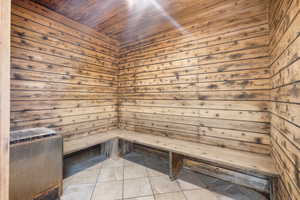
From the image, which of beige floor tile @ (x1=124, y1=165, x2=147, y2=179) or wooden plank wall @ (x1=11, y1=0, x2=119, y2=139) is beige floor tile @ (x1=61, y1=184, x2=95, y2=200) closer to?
beige floor tile @ (x1=124, y1=165, x2=147, y2=179)

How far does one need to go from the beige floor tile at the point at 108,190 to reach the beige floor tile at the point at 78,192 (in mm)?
98

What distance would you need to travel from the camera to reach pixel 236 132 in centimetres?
214

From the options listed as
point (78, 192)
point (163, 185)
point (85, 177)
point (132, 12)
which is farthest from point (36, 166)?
point (132, 12)

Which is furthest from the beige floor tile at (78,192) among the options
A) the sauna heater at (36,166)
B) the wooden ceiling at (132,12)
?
the wooden ceiling at (132,12)

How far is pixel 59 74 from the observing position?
100 inches

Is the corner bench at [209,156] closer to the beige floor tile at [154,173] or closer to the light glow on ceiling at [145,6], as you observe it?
the beige floor tile at [154,173]

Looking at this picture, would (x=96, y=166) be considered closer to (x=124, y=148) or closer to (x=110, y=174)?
(x=110, y=174)

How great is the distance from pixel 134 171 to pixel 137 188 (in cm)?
49

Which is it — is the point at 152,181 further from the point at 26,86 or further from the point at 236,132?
the point at 26,86

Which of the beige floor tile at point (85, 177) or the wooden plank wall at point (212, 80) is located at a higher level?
the wooden plank wall at point (212, 80)

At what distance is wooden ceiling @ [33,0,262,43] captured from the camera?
219 centimetres

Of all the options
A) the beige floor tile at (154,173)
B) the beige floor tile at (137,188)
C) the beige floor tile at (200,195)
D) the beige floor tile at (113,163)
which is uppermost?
the beige floor tile at (113,163)

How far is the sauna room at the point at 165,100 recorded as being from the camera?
153 cm

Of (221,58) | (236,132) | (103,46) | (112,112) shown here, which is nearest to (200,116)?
(236,132)
